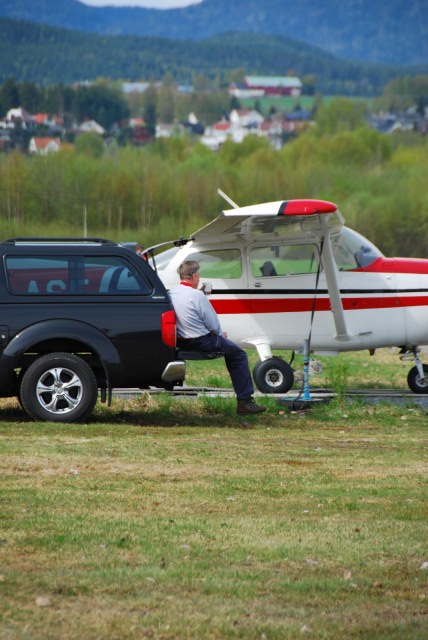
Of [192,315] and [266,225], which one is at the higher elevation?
[266,225]

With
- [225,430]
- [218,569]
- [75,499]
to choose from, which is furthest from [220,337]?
[218,569]

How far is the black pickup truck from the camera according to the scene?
10523mm

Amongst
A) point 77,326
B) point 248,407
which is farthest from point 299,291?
point 77,326

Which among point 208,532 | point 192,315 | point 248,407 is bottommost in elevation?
point 208,532

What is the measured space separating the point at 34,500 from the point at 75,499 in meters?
0.27

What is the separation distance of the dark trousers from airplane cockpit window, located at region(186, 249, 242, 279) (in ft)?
9.85

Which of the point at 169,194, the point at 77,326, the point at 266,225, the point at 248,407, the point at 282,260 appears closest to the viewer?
the point at 77,326

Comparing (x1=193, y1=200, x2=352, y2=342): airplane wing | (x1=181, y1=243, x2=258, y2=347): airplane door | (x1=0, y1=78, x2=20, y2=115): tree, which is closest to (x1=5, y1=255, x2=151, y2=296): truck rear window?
(x1=193, y1=200, x2=352, y2=342): airplane wing

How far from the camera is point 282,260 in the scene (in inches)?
566

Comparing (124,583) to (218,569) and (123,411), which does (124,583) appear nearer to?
(218,569)

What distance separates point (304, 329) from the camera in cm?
1441

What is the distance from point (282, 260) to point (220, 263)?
78 centimetres

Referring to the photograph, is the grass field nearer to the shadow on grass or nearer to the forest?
the shadow on grass

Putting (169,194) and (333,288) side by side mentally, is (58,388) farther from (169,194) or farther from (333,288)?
(169,194)
